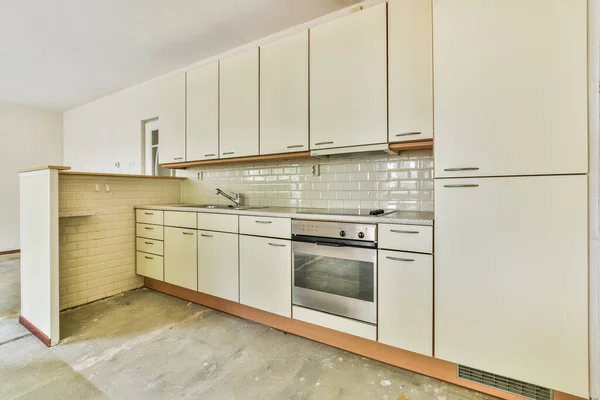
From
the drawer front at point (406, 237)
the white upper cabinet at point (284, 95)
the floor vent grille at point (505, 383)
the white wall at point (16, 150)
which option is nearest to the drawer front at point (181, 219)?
the white upper cabinet at point (284, 95)

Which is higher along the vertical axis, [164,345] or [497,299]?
[497,299]

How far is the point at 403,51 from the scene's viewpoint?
75.0 inches

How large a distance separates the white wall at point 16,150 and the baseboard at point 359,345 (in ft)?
15.2

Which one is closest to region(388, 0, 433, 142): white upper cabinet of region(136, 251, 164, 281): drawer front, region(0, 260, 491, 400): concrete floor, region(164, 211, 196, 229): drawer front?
region(0, 260, 491, 400): concrete floor

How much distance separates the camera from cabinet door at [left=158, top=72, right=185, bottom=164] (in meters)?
3.11

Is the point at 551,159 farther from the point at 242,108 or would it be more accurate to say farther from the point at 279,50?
the point at 242,108

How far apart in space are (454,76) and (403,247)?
100cm

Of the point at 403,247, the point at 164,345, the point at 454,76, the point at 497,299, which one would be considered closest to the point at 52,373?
the point at 164,345

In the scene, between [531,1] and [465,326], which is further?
[465,326]

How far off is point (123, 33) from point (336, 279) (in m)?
3.23

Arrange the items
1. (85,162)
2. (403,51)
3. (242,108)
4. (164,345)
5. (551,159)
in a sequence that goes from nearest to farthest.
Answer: (551,159) < (403,51) < (164,345) < (242,108) < (85,162)

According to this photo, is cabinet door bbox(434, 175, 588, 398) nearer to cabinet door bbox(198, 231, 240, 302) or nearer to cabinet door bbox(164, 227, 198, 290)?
cabinet door bbox(198, 231, 240, 302)

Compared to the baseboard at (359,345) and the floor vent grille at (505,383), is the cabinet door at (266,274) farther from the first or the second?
the floor vent grille at (505,383)

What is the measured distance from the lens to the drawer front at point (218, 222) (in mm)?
2379
